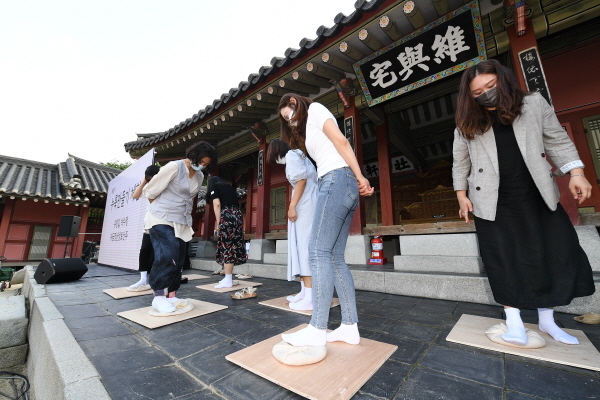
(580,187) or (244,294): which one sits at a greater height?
(580,187)

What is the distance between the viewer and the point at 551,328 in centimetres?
169

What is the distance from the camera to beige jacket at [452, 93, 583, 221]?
1.60 m

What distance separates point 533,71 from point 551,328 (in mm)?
3193

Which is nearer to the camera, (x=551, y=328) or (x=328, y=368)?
(x=328, y=368)

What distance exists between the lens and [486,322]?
2066 mm

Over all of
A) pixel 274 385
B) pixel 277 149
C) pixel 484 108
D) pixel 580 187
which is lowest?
pixel 274 385

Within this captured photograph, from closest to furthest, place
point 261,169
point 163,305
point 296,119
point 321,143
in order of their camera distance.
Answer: point 321,143 → point 296,119 → point 163,305 → point 261,169

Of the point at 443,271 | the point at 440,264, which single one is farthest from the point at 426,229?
the point at 443,271

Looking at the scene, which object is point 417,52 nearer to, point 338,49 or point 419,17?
point 419,17

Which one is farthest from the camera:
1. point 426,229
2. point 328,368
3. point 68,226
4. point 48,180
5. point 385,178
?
point 48,180

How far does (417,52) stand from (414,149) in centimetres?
416

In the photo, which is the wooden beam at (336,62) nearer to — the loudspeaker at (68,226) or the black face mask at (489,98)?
the black face mask at (489,98)

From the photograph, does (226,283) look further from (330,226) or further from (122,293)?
(330,226)

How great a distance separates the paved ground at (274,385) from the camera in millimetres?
1173
